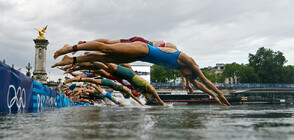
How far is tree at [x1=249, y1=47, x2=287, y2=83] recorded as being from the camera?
290ft

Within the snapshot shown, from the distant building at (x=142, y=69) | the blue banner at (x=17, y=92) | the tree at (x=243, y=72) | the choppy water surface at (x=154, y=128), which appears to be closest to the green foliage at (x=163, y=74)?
the tree at (x=243, y=72)

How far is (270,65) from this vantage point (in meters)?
88.4

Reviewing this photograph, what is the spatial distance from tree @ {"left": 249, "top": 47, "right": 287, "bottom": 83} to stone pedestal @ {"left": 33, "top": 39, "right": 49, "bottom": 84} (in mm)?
75271

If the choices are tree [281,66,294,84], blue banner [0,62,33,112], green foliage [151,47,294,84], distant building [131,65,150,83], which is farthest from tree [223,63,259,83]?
blue banner [0,62,33,112]

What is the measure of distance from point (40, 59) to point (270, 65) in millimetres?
77385

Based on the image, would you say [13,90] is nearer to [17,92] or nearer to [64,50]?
[17,92]

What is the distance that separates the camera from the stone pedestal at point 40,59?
5259cm

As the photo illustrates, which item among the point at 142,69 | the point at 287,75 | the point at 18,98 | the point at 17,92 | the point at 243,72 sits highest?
the point at 243,72

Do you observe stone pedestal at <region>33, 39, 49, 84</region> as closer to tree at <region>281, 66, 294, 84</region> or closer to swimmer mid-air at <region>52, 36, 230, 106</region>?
swimmer mid-air at <region>52, 36, 230, 106</region>

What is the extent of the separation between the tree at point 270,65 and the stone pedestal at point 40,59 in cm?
7527

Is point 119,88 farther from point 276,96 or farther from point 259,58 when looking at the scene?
point 259,58

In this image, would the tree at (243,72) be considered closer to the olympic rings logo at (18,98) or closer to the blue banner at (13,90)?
the blue banner at (13,90)

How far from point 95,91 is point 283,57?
281 feet

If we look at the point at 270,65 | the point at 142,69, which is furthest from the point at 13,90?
the point at 270,65
